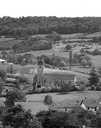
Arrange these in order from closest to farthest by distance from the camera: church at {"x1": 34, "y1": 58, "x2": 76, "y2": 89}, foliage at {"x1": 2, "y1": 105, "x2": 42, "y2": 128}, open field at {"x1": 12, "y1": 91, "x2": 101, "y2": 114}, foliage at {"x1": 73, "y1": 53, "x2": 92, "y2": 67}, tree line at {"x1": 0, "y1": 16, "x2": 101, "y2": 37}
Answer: foliage at {"x1": 2, "y1": 105, "x2": 42, "y2": 128} < open field at {"x1": 12, "y1": 91, "x2": 101, "y2": 114} < church at {"x1": 34, "y1": 58, "x2": 76, "y2": 89} < foliage at {"x1": 73, "y1": 53, "x2": 92, "y2": 67} < tree line at {"x1": 0, "y1": 16, "x2": 101, "y2": 37}

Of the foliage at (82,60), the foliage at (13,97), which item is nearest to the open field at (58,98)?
the foliage at (13,97)

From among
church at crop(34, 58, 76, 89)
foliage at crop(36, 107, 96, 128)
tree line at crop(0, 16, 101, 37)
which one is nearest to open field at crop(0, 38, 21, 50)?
tree line at crop(0, 16, 101, 37)

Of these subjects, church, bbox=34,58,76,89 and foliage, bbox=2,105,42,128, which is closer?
foliage, bbox=2,105,42,128

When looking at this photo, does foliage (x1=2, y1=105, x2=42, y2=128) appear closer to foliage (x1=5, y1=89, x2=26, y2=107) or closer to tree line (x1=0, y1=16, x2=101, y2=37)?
foliage (x1=5, y1=89, x2=26, y2=107)

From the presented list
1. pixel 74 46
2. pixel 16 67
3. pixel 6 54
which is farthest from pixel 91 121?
pixel 74 46

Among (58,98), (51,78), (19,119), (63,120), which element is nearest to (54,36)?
(51,78)

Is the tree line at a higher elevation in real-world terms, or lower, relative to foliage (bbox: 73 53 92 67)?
higher

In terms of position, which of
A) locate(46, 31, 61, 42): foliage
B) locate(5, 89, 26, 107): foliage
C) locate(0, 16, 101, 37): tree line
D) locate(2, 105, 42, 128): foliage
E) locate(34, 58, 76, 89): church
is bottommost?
locate(34, 58, 76, 89): church

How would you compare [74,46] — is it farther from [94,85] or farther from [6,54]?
[94,85]
